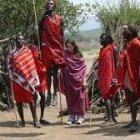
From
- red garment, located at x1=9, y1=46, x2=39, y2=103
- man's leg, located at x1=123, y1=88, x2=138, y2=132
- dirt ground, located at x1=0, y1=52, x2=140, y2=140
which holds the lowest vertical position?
dirt ground, located at x1=0, y1=52, x2=140, y2=140

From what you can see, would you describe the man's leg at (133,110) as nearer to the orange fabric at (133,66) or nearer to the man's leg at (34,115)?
the orange fabric at (133,66)

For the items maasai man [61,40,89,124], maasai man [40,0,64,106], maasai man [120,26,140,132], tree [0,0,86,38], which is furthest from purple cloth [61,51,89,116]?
tree [0,0,86,38]

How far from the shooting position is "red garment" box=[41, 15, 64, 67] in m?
10.5

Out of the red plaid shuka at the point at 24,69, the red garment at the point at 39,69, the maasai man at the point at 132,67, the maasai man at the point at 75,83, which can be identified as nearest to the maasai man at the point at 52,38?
the maasai man at the point at 75,83

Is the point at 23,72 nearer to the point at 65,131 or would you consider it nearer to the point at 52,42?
the point at 52,42

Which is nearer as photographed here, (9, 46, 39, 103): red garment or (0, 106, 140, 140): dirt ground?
(0, 106, 140, 140): dirt ground

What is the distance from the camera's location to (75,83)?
1033 cm

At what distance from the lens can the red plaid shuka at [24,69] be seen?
380 inches

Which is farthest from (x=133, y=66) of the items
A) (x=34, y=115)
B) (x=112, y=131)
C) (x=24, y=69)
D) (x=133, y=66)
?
(x=34, y=115)

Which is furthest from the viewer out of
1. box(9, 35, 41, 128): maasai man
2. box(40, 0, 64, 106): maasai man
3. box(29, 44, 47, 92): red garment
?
box(40, 0, 64, 106): maasai man

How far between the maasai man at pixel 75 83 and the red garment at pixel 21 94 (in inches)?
38.2

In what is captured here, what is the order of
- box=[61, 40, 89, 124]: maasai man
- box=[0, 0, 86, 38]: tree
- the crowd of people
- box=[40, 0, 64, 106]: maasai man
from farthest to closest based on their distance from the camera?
box=[0, 0, 86, 38]: tree < box=[40, 0, 64, 106]: maasai man < box=[61, 40, 89, 124]: maasai man < the crowd of people

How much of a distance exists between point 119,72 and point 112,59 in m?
0.65

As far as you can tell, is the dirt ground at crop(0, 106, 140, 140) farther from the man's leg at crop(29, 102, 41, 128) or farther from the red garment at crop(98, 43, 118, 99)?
the red garment at crop(98, 43, 118, 99)
